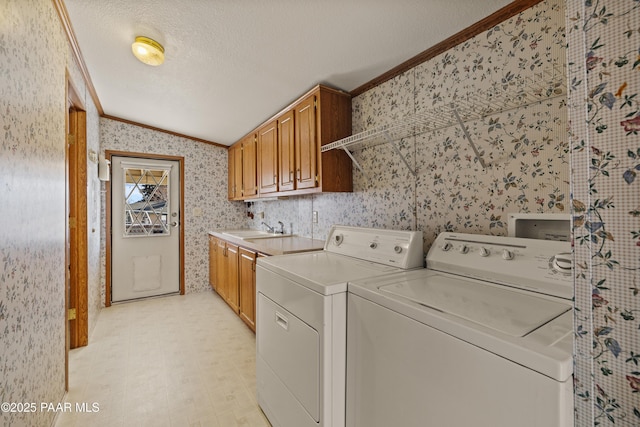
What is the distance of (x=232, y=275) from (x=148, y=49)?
2166 mm

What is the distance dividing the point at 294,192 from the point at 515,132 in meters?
1.62

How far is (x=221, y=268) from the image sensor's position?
3.49 meters

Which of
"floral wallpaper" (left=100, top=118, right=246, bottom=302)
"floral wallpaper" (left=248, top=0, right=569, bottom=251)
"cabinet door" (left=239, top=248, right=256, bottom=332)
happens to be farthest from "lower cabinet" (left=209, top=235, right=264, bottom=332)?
"floral wallpaper" (left=248, top=0, right=569, bottom=251)

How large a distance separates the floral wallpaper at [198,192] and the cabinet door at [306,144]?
2.31 meters

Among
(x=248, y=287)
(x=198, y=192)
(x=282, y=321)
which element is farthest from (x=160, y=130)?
(x=282, y=321)

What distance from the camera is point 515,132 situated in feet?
4.25

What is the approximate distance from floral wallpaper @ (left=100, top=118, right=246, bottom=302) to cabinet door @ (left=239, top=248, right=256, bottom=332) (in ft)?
5.27

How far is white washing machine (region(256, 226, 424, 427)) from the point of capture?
118 centimetres

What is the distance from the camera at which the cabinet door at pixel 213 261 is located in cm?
380

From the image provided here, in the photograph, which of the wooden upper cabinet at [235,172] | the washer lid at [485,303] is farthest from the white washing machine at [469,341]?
the wooden upper cabinet at [235,172]

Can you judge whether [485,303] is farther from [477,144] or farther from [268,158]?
[268,158]

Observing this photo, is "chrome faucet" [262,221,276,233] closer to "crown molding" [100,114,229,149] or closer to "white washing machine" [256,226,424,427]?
"crown molding" [100,114,229,149]

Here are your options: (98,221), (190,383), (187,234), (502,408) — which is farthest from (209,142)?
(502,408)

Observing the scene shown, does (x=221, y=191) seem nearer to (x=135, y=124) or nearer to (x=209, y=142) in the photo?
(x=209, y=142)
